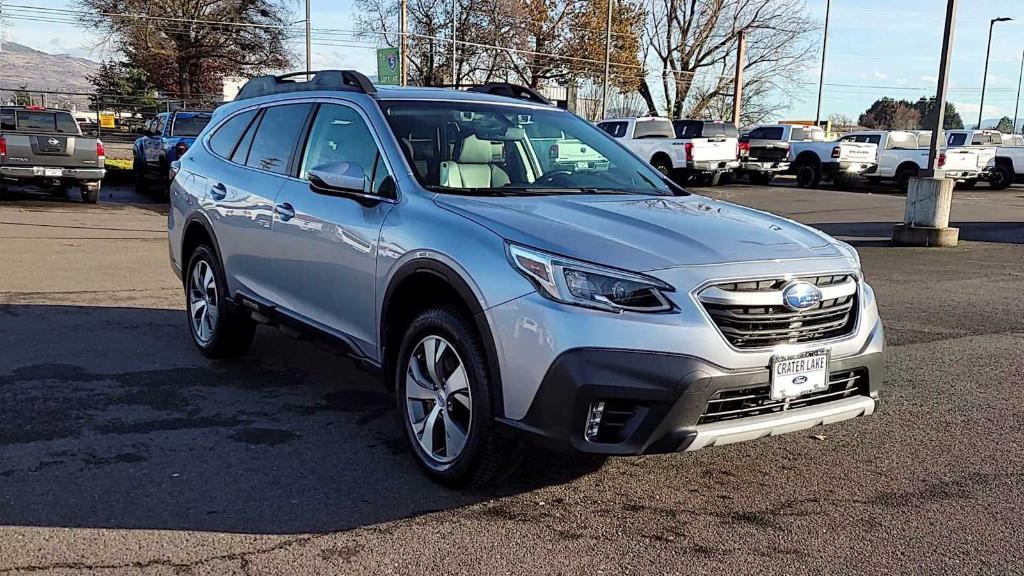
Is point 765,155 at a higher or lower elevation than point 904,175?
higher

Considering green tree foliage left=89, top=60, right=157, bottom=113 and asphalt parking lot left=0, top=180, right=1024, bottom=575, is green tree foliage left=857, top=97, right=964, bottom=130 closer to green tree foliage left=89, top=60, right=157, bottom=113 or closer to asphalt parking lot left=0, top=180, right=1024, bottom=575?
green tree foliage left=89, top=60, right=157, bottom=113

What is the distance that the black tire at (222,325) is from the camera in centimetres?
603

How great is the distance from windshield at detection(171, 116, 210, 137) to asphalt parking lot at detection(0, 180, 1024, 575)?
14615 millimetres

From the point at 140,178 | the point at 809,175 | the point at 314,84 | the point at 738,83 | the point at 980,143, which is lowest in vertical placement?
the point at 140,178

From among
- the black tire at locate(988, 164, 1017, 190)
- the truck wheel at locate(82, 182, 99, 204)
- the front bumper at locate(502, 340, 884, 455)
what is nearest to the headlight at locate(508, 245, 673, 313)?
the front bumper at locate(502, 340, 884, 455)

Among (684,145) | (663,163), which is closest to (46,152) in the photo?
(684,145)

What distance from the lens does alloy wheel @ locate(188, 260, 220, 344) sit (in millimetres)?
6285

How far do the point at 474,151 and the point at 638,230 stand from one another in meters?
1.27

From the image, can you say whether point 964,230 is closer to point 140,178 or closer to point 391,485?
point 391,485

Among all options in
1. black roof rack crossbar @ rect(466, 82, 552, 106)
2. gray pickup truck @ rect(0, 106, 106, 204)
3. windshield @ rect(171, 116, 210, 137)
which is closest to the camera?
black roof rack crossbar @ rect(466, 82, 552, 106)

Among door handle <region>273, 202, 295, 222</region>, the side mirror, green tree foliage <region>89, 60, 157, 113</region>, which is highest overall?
green tree foliage <region>89, 60, 157, 113</region>

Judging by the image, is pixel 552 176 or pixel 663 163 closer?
pixel 552 176

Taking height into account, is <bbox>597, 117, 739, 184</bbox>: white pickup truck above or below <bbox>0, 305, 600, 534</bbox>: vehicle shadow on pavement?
above

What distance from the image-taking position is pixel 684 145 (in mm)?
26531
